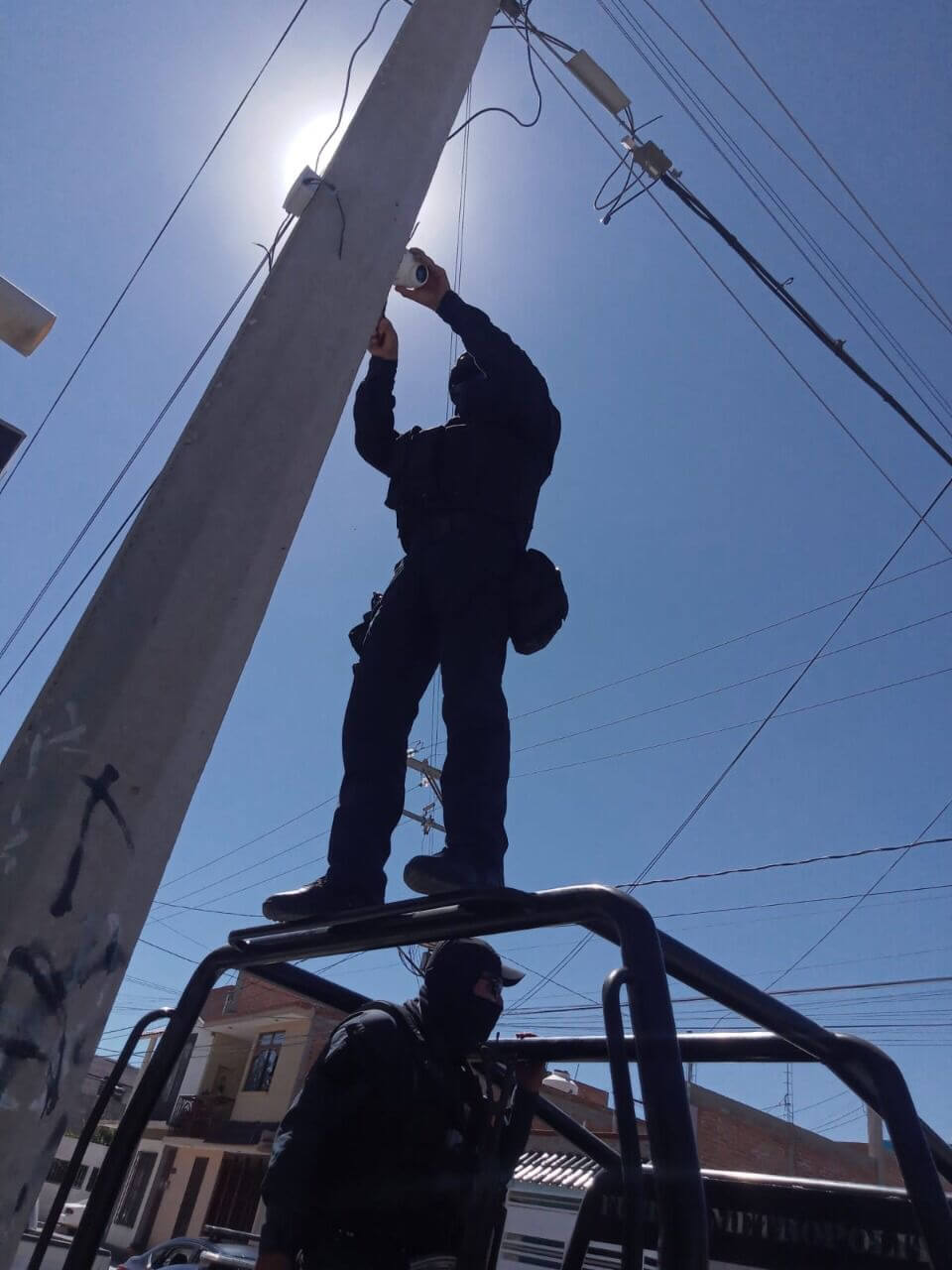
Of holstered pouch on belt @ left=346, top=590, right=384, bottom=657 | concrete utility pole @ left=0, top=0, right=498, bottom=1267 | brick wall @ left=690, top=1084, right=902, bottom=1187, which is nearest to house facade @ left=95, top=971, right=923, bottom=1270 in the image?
brick wall @ left=690, top=1084, right=902, bottom=1187

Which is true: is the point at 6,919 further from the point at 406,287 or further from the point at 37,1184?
the point at 406,287

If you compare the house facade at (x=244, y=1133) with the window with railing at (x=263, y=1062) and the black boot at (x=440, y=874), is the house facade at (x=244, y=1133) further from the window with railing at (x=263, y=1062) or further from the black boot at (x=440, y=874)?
the black boot at (x=440, y=874)

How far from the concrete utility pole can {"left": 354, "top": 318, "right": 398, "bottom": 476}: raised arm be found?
21.4 inches

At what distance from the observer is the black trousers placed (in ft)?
7.49

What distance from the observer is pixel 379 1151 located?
2.10 m

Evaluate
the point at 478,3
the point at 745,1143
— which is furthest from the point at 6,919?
the point at 745,1143

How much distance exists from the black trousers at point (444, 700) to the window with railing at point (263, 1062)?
27.8 metres

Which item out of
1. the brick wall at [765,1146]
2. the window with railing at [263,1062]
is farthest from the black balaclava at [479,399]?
the window with railing at [263,1062]

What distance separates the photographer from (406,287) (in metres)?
2.85

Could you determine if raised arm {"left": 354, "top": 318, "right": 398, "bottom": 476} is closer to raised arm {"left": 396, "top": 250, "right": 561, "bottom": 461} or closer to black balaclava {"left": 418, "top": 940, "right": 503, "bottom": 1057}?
raised arm {"left": 396, "top": 250, "right": 561, "bottom": 461}

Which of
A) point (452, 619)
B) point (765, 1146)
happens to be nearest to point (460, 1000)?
point (452, 619)

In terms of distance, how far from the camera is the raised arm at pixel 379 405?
3180 mm

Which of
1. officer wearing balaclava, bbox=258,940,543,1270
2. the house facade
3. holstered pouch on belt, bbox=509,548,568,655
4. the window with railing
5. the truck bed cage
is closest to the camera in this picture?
the truck bed cage

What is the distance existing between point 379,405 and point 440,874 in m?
1.69
